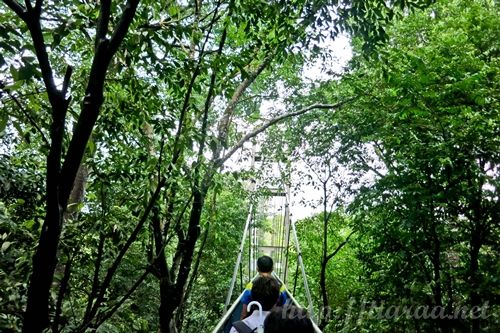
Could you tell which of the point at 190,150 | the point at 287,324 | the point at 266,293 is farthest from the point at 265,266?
the point at 287,324

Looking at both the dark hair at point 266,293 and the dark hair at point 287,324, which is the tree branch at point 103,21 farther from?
the dark hair at point 266,293

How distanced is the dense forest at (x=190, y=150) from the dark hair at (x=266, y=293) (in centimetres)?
41

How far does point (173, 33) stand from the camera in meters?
1.31

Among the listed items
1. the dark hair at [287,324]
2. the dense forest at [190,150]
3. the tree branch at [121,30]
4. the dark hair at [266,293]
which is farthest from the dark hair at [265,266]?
the tree branch at [121,30]

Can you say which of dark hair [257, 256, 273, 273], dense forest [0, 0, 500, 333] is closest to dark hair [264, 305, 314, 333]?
dense forest [0, 0, 500, 333]

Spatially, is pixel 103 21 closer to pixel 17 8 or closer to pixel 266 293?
pixel 17 8

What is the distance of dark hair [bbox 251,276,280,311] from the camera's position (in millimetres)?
1546

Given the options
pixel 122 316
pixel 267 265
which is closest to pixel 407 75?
pixel 267 265

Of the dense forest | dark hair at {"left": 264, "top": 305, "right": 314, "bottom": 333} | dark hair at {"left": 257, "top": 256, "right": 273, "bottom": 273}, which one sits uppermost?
the dense forest

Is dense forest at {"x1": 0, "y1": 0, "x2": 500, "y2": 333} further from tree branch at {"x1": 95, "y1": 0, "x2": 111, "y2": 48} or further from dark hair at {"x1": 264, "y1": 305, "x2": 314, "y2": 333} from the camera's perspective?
dark hair at {"x1": 264, "y1": 305, "x2": 314, "y2": 333}

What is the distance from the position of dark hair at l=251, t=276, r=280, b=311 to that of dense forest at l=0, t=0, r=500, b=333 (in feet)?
1.35

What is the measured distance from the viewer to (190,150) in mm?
1350

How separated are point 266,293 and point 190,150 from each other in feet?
2.17

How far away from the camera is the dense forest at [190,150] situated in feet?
2.88
